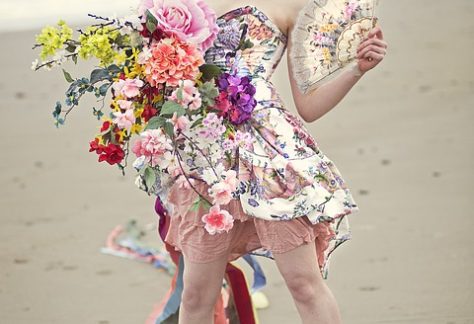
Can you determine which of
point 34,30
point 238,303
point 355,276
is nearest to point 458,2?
point 34,30

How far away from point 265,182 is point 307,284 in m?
0.38

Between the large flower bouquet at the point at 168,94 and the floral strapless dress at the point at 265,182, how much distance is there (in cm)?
7

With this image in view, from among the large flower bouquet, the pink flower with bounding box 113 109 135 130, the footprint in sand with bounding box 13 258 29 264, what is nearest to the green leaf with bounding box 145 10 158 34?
the large flower bouquet

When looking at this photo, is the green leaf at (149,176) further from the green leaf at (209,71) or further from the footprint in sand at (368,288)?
the footprint in sand at (368,288)

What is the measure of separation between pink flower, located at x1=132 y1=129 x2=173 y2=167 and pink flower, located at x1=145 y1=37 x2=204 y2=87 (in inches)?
7.0

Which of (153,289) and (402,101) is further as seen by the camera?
(402,101)

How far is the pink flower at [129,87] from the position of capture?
3.76 m

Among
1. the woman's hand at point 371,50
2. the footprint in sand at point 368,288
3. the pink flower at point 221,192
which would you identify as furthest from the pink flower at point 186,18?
the footprint in sand at point 368,288

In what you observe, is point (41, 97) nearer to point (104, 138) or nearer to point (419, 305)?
point (419, 305)

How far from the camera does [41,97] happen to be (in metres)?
10.4

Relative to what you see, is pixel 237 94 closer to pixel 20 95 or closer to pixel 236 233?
pixel 236 233

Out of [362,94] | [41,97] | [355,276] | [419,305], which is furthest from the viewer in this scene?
[41,97]

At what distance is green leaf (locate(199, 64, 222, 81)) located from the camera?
383 centimetres

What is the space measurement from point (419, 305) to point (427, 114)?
3.59 meters
